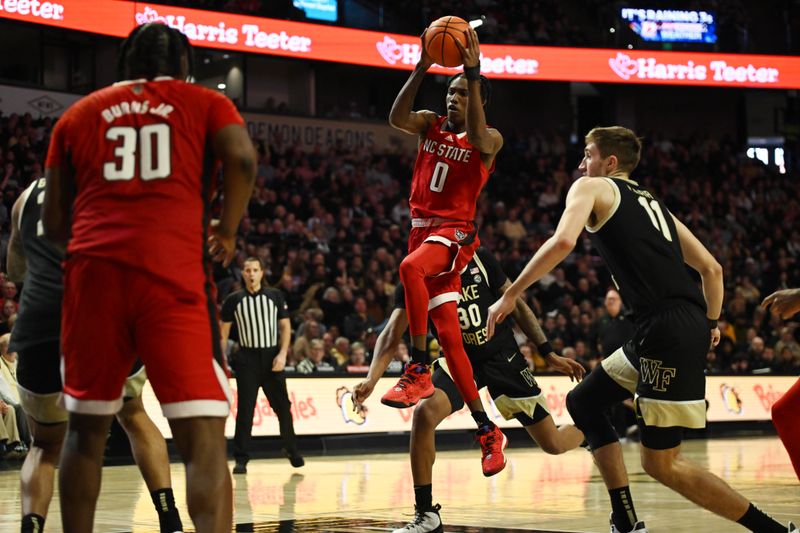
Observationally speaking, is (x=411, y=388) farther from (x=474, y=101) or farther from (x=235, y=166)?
(x=235, y=166)

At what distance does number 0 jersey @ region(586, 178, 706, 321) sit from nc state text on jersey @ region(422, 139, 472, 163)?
1397mm

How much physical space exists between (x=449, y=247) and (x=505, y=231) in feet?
51.3

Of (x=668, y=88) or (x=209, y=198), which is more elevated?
(x=668, y=88)

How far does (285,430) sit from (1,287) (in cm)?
450

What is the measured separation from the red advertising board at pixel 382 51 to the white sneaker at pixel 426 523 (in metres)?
13.9

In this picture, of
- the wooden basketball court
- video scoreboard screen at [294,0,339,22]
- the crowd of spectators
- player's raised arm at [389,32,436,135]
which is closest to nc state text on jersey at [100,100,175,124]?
player's raised arm at [389,32,436,135]

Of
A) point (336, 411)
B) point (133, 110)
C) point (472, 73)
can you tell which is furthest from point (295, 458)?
point (133, 110)

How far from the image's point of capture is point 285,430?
39.1ft

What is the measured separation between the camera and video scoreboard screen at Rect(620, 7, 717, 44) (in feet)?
88.9

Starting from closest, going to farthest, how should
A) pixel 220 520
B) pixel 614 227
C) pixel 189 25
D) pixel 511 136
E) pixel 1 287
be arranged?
1. pixel 220 520
2. pixel 614 227
3. pixel 1 287
4. pixel 189 25
5. pixel 511 136

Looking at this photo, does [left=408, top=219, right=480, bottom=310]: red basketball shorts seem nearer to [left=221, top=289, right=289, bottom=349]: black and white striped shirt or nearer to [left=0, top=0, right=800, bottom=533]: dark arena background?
[left=0, top=0, right=800, bottom=533]: dark arena background

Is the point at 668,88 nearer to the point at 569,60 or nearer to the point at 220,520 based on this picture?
the point at 569,60

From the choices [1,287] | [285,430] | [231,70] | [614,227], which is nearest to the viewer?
[614,227]

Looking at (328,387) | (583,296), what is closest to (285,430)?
(328,387)
